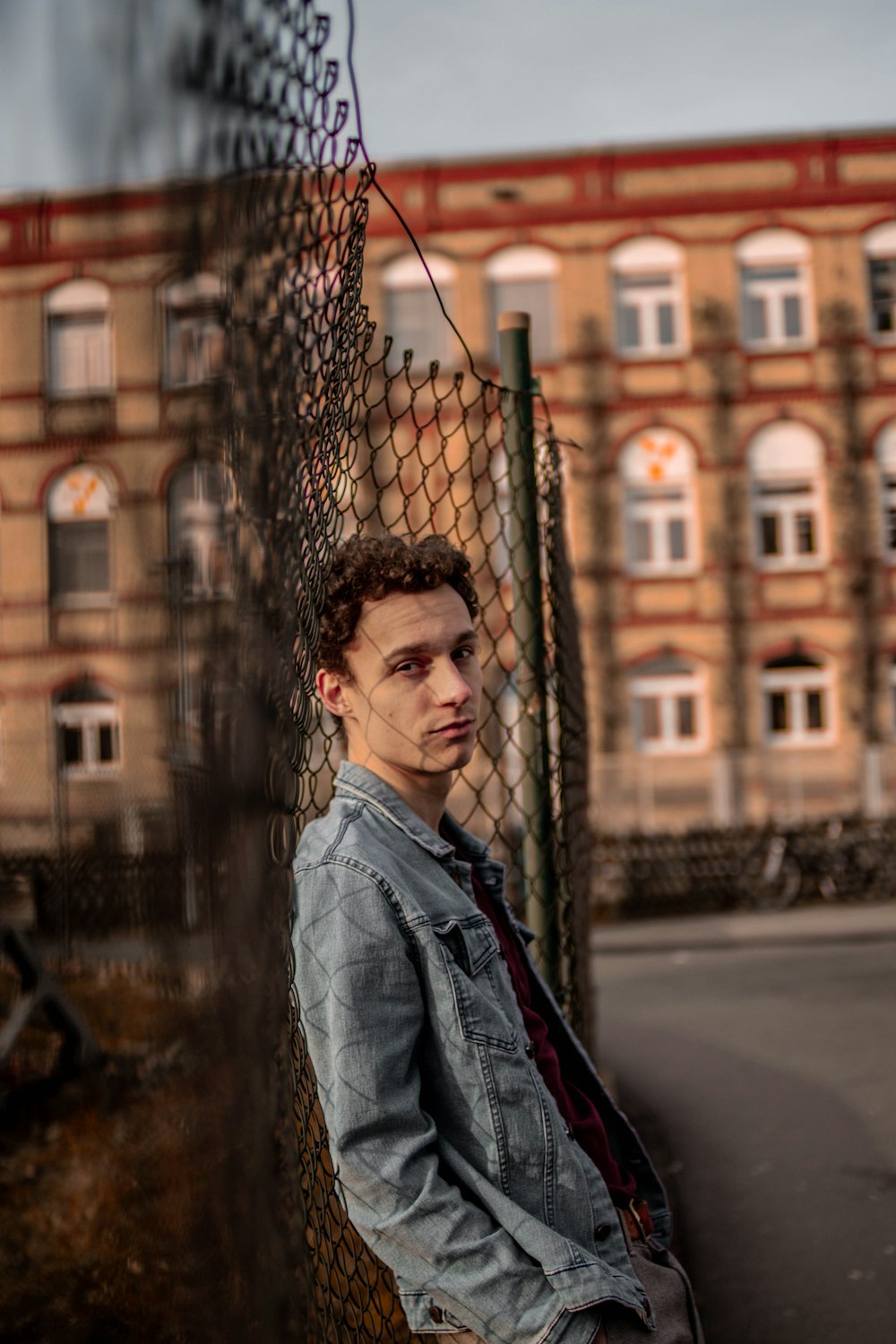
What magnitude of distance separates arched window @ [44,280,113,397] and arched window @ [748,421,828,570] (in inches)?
921

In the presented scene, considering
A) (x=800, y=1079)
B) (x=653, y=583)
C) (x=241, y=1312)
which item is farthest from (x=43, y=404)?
(x=653, y=583)

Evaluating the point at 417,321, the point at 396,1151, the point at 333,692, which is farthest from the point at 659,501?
the point at 396,1151

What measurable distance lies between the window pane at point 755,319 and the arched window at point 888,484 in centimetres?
277

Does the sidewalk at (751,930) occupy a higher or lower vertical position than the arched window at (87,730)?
lower

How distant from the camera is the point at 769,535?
23.4 meters

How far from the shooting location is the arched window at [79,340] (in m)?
0.61

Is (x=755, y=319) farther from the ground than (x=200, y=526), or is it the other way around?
(x=755, y=319)

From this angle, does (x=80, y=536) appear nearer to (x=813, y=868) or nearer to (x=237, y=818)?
(x=237, y=818)

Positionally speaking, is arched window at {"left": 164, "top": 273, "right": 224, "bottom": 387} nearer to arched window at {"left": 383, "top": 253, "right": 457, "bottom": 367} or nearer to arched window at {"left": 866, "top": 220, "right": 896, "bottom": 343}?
arched window at {"left": 383, "top": 253, "right": 457, "bottom": 367}

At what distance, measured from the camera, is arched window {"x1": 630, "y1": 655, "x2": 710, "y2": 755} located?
23016 mm

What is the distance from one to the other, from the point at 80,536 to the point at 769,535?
23.6m

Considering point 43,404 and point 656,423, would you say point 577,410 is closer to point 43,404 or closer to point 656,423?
point 656,423

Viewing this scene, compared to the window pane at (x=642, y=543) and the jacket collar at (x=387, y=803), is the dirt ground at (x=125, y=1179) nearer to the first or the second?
the jacket collar at (x=387, y=803)

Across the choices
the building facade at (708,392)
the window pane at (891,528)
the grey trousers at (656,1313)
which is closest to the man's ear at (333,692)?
the grey trousers at (656,1313)
